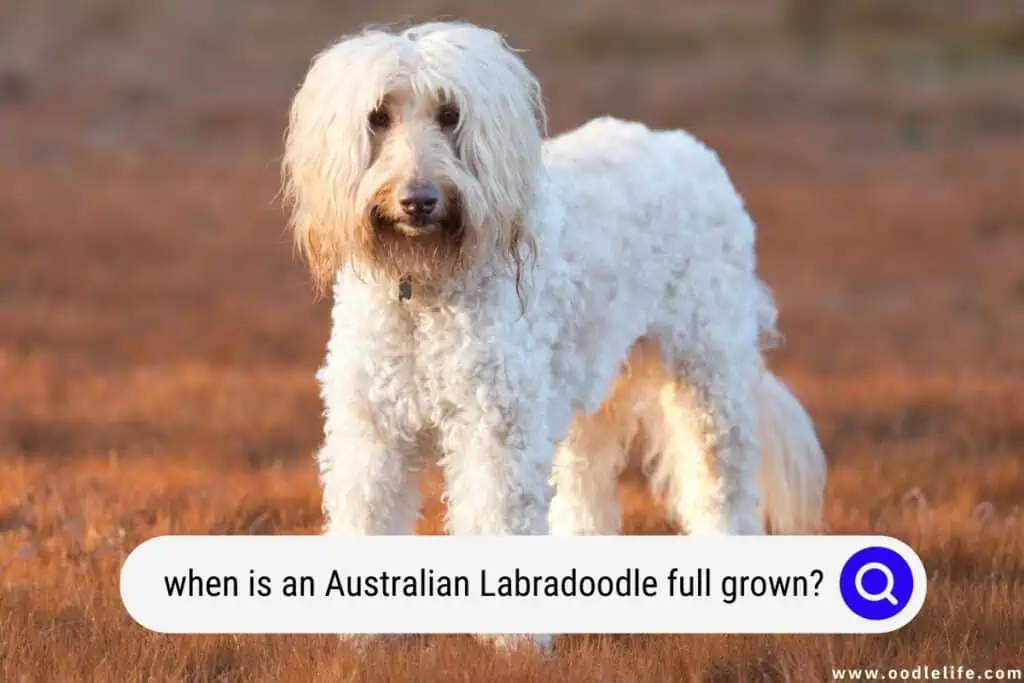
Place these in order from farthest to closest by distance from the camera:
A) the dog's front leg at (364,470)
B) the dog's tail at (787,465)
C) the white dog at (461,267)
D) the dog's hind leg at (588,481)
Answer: the dog's tail at (787,465) < the dog's hind leg at (588,481) < the dog's front leg at (364,470) < the white dog at (461,267)

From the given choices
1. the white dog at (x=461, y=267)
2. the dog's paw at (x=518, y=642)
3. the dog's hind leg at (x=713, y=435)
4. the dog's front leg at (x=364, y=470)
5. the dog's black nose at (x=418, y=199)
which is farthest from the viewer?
the dog's hind leg at (x=713, y=435)

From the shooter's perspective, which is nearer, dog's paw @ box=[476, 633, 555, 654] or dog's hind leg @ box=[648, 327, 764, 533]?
dog's paw @ box=[476, 633, 555, 654]

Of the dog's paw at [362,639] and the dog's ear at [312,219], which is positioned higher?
the dog's ear at [312,219]

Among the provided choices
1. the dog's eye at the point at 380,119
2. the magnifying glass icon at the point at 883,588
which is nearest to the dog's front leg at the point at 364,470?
the dog's eye at the point at 380,119

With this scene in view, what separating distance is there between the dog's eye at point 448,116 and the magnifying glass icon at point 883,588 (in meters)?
1.79

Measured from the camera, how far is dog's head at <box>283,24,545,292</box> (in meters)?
4.51

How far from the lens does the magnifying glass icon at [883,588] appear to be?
16.2 ft

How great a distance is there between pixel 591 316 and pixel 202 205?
13.1 meters

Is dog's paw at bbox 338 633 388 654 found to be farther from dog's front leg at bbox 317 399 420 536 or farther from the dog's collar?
the dog's collar

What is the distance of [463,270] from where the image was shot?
15.4 ft

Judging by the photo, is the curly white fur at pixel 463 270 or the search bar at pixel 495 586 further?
the search bar at pixel 495 586

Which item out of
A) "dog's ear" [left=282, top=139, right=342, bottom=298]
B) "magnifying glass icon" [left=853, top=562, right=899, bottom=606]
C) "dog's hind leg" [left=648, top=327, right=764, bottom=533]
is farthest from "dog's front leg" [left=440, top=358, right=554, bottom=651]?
"dog's hind leg" [left=648, top=327, right=764, bottom=533]

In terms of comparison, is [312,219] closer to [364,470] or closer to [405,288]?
[405,288]

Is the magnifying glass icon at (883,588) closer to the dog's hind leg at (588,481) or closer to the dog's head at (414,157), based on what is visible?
the dog's head at (414,157)
